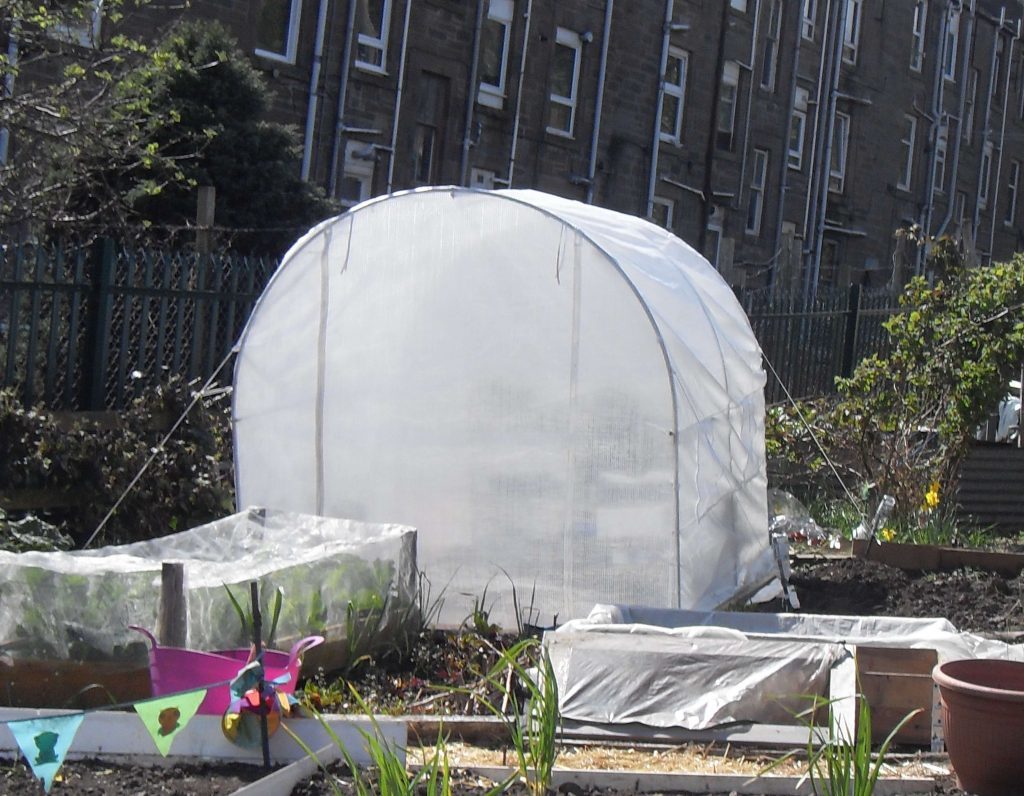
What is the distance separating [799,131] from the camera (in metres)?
29.6

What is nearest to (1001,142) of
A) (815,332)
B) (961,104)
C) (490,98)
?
(961,104)

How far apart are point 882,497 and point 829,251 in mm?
20588

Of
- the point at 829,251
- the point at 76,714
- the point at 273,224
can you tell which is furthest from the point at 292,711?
the point at 829,251

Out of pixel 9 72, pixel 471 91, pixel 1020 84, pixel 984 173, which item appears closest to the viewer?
pixel 9 72

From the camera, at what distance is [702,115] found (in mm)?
26062

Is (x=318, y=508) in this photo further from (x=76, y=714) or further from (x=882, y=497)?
(x=882, y=497)

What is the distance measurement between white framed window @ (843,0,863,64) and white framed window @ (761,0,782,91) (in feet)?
9.37

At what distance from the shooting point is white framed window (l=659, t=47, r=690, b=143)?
2542 centimetres

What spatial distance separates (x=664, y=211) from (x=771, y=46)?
17.0ft

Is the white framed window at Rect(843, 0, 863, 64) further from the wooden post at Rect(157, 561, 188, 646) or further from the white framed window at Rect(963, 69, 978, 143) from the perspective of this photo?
the wooden post at Rect(157, 561, 188, 646)

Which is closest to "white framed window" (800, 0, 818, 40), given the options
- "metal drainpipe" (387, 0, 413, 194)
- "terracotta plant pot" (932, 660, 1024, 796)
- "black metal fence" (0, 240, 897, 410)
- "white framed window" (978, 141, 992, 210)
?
"white framed window" (978, 141, 992, 210)

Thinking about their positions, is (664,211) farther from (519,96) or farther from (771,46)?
(771,46)

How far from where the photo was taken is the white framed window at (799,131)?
96.4 feet

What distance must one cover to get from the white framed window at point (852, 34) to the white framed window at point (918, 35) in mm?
2391
